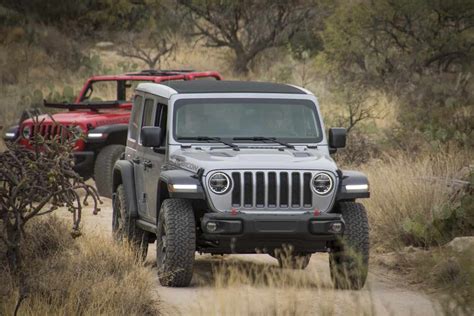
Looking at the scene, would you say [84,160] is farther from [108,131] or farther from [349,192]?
[349,192]

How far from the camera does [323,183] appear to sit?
1048 cm

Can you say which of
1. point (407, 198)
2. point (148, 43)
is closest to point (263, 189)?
point (407, 198)

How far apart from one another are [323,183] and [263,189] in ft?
1.62

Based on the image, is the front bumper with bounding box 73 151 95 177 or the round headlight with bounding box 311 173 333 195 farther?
the front bumper with bounding box 73 151 95 177

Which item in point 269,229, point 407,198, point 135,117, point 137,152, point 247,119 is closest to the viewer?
point 269,229

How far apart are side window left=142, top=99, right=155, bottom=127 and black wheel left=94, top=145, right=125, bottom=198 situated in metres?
4.70

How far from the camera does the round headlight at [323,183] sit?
1045cm

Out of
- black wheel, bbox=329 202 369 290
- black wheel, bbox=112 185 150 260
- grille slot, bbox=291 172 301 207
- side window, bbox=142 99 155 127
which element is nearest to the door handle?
side window, bbox=142 99 155 127

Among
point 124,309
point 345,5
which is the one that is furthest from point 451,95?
point 124,309

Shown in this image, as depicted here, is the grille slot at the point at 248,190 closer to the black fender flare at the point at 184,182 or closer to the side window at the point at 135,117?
the black fender flare at the point at 184,182

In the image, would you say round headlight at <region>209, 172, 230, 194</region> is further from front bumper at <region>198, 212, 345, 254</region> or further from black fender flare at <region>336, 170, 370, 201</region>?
black fender flare at <region>336, 170, 370, 201</region>

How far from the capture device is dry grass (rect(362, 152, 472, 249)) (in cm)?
1287

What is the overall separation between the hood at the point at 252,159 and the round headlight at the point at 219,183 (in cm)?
6

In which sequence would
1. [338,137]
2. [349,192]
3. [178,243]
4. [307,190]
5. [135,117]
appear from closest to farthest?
[178,243]
[307,190]
[349,192]
[338,137]
[135,117]
